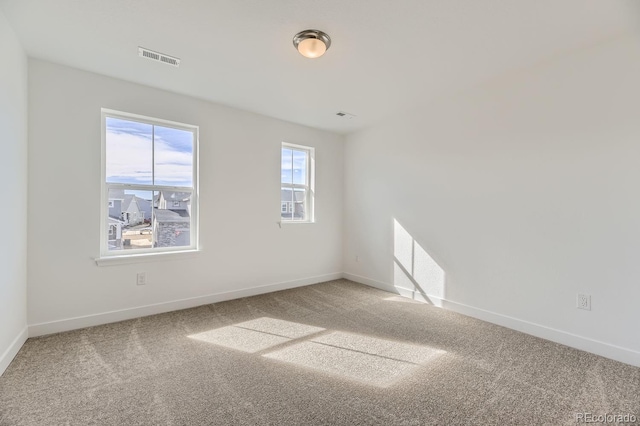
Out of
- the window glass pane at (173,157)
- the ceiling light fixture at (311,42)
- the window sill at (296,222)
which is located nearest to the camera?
the ceiling light fixture at (311,42)

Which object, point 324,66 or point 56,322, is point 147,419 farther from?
point 324,66

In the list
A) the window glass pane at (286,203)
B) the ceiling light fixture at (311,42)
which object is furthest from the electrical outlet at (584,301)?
the window glass pane at (286,203)

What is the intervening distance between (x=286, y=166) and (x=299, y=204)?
65 cm

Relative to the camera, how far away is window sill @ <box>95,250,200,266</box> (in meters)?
2.94

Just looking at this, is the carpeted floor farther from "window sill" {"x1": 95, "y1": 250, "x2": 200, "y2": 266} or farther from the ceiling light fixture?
the ceiling light fixture

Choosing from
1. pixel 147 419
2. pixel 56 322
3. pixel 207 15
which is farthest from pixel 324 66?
pixel 56 322

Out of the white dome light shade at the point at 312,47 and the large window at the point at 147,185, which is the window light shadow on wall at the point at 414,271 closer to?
the white dome light shade at the point at 312,47

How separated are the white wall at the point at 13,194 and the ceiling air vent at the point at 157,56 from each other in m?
0.84

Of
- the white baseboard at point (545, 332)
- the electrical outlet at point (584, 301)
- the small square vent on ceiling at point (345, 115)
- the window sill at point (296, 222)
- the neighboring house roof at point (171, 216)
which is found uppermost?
the small square vent on ceiling at point (345, 115)

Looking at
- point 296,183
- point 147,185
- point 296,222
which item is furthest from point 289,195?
point 147,185

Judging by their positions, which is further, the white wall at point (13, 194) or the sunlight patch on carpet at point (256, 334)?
the sunlight patch on carpet at point (256, 334)

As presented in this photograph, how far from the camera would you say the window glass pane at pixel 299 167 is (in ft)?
15.1

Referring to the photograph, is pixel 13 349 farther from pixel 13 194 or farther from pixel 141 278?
pixel 13 194

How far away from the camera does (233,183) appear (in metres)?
3.83
